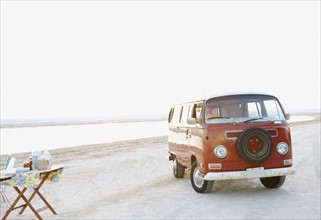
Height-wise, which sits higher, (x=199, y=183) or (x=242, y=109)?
(x=242, y=109)

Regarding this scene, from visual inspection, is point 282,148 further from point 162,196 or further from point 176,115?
point 176,115

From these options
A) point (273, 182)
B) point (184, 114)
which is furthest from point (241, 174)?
point (184, 114)

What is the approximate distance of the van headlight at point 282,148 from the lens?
349 inches

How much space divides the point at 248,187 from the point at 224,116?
191 cm

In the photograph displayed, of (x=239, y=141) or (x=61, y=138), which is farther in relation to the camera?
(x=61, y=138)

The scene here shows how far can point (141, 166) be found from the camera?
565 inches

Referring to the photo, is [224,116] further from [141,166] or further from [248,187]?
[141,166]

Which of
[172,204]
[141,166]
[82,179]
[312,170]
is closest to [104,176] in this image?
[82,179]

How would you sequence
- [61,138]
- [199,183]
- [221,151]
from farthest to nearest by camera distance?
1. [61,138]
2. [199,183]
3. [221,151]

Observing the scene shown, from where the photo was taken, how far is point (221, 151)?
28.3 feet

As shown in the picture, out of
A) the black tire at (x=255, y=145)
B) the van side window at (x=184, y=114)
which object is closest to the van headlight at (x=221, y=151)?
the black tire at (x=255, y=145)

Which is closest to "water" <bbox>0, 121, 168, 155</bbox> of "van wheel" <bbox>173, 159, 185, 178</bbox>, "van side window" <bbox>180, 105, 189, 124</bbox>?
"van wheel" <bbox>173, 159, 185, 178</bbox>

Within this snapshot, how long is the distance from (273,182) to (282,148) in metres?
1.24

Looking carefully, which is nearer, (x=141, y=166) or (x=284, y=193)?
(x=284, y=193)
